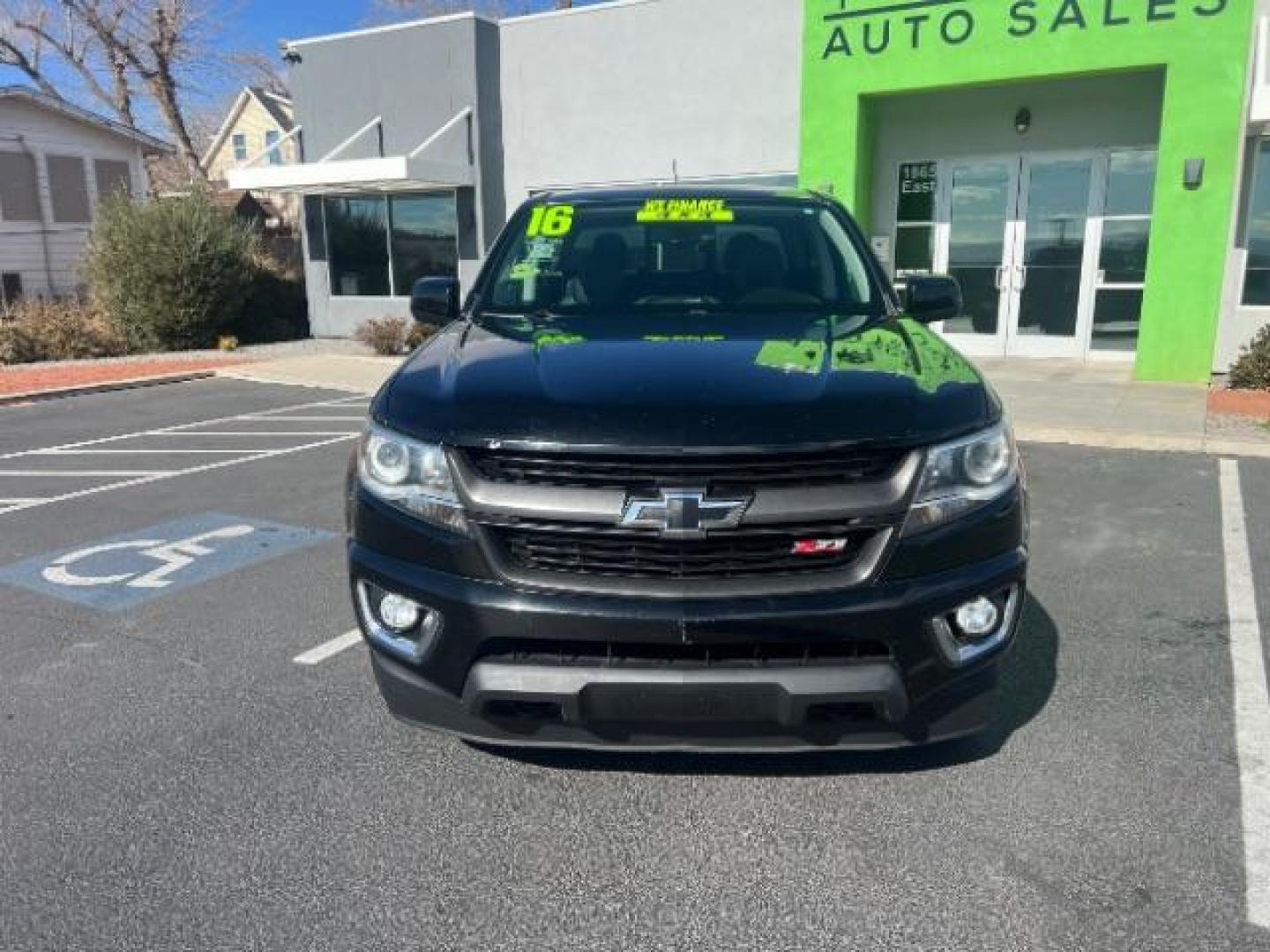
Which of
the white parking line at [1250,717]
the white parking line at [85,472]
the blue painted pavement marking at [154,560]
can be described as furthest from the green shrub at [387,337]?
the white parking line at [1250,717]

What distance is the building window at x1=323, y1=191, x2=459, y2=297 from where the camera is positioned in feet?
56.3

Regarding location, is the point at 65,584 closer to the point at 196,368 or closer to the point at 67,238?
the point at 196,368

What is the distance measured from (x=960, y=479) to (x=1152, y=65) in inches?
406

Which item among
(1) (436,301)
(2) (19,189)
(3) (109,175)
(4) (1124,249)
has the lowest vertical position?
(1) (436,301)

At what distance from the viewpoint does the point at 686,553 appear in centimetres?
245

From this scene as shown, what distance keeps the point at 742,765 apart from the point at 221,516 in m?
4.46

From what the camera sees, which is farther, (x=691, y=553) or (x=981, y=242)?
(x=981, y=242)

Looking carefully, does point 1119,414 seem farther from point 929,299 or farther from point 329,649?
point 329,649

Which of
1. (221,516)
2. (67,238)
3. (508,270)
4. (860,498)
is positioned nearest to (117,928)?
(860,498)

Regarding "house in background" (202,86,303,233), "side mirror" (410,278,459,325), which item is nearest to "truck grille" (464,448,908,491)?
"side mirror" (410,278,459,325)

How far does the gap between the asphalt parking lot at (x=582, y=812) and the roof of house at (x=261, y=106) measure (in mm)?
45342

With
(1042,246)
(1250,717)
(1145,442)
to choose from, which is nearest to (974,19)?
(1042,246)

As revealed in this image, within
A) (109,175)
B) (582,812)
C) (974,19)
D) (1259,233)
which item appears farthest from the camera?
(109,175)

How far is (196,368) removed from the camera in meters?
14.5
